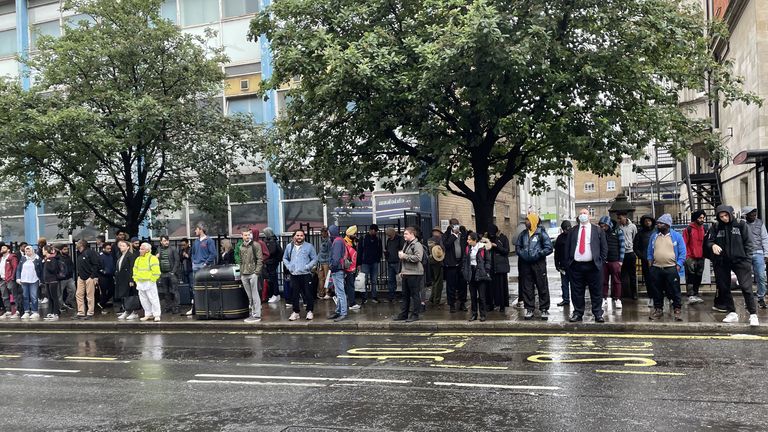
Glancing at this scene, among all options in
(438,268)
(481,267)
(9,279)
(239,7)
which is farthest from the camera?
(239,7)

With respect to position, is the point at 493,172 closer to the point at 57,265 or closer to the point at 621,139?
the point at 621,139

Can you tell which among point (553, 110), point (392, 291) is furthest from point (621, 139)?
point (392, 291)

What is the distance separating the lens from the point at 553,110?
11.4 m

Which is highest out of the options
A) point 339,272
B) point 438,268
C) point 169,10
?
point 169,10

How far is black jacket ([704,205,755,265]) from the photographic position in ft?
30.2

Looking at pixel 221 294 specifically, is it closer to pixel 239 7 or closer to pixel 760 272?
pixel 760 272

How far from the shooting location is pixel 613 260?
11094 mm

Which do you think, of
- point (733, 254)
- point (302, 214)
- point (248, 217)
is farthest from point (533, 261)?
point (248, 217)

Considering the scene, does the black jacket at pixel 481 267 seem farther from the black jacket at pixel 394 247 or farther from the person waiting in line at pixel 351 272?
the black jacket at pixel 394 247

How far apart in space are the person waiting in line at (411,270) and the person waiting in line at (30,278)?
893cm

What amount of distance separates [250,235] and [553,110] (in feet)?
20.4

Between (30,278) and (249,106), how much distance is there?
9223mm

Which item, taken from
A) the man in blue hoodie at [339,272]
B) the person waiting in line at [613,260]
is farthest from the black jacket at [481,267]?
the man in blue hoodie at [339,272]

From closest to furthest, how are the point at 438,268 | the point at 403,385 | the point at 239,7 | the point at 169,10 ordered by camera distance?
the point at 403,385
the point at 438,268
the point at 239,7
the point at 169,10
